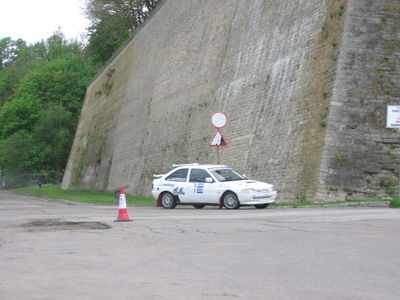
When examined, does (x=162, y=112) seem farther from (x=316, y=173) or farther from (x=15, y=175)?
(x=15, y=175)

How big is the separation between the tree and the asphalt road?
5645 cm

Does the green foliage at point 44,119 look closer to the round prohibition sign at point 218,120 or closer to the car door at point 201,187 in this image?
the round prohibition sign at point 218,120

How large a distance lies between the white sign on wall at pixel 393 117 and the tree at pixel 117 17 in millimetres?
50508

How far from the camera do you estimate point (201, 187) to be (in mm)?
21969

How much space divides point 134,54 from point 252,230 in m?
39.2

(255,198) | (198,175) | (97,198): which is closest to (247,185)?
(255,198)

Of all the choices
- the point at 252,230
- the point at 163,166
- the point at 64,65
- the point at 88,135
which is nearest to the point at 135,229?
the point at 252,230

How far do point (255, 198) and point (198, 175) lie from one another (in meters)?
2.58

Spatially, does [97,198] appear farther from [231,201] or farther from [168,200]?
[231,201]

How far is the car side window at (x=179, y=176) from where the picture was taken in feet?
74.9

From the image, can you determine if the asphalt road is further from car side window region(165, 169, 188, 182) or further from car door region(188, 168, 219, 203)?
car side window region(165, 169, 188, 182)

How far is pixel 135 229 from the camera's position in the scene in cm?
1352

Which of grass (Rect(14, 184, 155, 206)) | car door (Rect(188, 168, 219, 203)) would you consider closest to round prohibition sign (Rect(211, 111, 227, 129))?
car door (Rect(188, 168, 219, 203))

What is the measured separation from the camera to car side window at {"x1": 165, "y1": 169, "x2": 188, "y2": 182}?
899 inches
